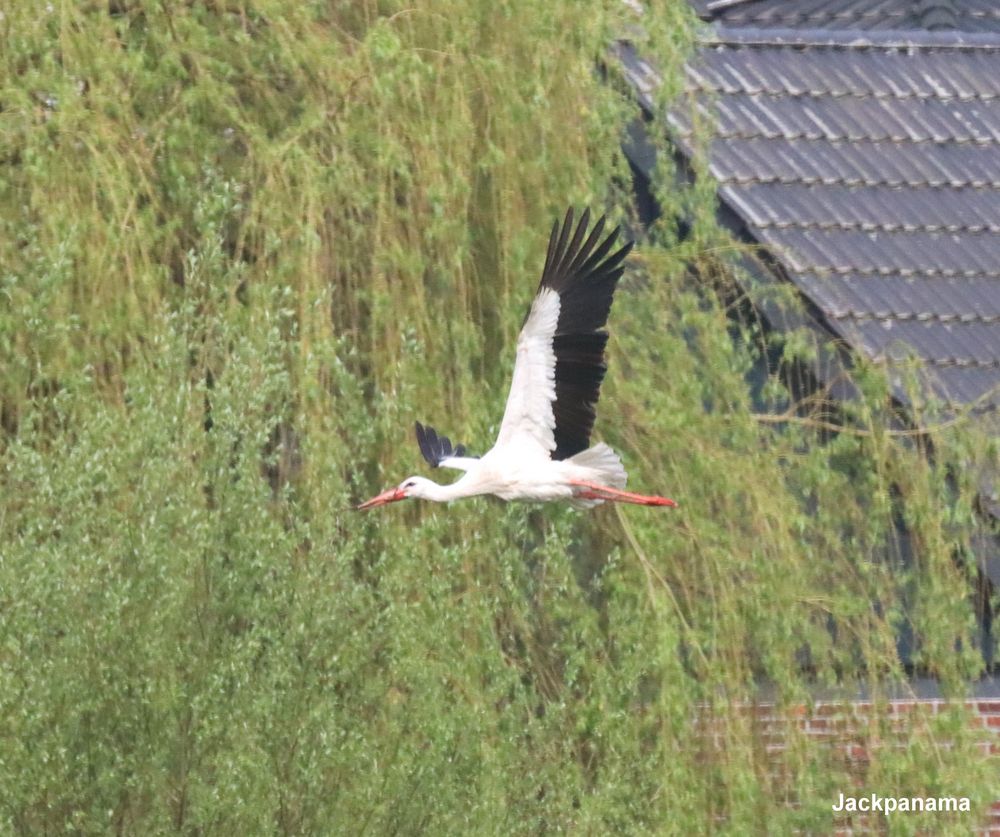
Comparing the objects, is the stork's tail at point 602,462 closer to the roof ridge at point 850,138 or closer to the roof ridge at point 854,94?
the roof ridge at point 850,138

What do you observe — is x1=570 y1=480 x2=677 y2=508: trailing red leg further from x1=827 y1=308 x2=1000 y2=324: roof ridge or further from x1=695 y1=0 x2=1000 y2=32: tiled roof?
x1=695 y1=0 x2=1000 y2=32: tiled roof

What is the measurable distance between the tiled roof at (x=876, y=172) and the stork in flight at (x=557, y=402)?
8.58 feet

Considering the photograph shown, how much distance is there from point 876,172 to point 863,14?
15.3ft

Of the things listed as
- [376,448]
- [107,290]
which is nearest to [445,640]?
[376,448]

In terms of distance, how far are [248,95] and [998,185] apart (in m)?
4.51

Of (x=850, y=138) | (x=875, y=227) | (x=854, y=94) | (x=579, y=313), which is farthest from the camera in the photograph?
(x=854, y=94)

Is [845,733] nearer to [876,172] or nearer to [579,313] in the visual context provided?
[579,313]

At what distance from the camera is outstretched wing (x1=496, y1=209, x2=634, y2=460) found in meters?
8.00

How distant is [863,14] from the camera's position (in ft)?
53.7

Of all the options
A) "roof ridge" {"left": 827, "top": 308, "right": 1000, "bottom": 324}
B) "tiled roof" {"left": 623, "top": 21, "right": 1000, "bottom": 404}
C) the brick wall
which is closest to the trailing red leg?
the brick wall

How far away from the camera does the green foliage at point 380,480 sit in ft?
23.0

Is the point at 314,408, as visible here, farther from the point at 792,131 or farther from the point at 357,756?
the point at 792,131

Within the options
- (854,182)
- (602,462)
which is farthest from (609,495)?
(854,182)

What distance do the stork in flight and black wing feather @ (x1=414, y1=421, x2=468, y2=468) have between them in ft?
0.36
